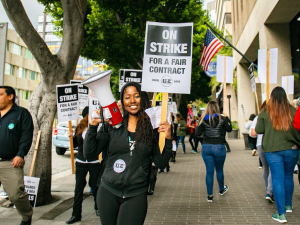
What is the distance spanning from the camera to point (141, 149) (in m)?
2.82

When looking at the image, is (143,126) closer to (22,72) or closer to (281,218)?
(281,218)

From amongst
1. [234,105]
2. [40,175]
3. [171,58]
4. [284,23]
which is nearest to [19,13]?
[40,175]

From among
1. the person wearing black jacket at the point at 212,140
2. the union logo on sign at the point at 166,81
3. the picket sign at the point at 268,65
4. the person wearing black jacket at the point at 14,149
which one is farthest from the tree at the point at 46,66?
the picket sign at the point at 268,65

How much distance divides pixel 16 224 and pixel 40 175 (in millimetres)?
1249

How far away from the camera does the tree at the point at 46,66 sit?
589 cm

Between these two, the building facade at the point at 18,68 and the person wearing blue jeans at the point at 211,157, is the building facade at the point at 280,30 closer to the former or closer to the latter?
the person wearing blue jeans at the point at 211,157

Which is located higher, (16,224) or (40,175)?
(40,175)

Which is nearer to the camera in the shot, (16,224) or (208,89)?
(16,224)

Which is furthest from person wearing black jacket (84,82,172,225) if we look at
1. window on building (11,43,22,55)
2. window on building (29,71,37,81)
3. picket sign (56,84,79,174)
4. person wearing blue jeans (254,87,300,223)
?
window on building (29,71,37,81)

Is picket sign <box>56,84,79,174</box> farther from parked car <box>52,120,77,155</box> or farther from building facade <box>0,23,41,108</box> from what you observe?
building facade <box>0,23,41,108</box>

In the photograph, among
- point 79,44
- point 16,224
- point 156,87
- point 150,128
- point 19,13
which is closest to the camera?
point 150,128

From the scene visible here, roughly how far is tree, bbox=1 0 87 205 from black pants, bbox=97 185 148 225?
374cm

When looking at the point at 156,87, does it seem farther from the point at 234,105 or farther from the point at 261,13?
the point at 234,105

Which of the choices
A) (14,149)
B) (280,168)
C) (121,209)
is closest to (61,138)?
(14,149)
